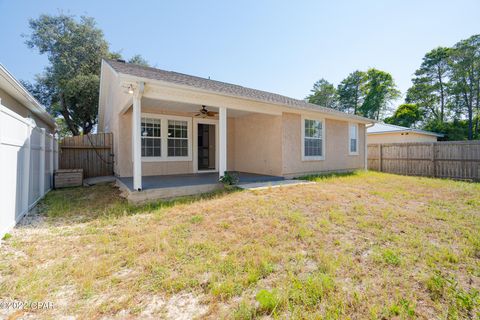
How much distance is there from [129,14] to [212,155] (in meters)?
8.19

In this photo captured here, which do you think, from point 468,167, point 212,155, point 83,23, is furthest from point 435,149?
point 83,23

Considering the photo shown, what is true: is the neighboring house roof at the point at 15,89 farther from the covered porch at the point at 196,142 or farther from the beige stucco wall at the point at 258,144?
the beige stucco wall at the point at 258,144

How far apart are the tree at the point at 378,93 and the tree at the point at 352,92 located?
1.34 metres

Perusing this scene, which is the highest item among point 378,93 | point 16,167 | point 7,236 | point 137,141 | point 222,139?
point 378,93

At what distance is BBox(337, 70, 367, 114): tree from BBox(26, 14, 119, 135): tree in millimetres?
32462

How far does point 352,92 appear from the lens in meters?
34.3

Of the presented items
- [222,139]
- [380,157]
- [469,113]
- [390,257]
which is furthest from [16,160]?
[469,113]

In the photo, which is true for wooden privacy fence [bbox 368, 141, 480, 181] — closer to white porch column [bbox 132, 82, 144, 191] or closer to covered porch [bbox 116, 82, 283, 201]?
covered porch [bbox 116, 82, 283, 201]

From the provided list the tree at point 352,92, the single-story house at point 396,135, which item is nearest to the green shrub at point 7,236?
the single-story house at point 396,135

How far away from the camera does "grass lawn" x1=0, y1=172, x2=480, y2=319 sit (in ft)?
6.15

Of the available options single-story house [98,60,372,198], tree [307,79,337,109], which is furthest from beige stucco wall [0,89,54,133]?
tree [307,79,337,109]

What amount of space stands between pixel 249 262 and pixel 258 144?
21.2 feet

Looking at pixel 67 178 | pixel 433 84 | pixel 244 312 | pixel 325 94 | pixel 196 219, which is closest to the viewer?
pixel 244 312

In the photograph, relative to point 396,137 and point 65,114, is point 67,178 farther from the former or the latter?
point 396,137
